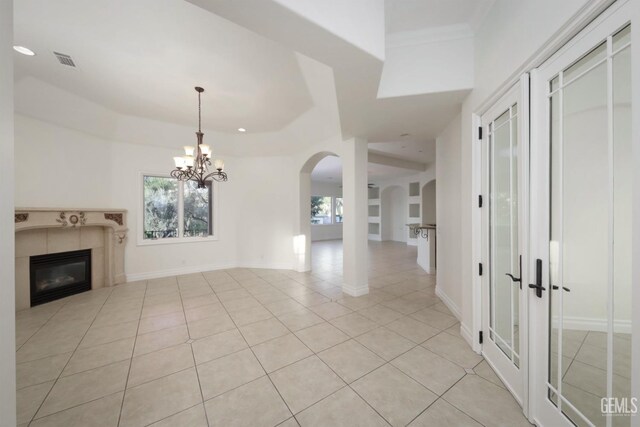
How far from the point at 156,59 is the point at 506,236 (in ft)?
13.6

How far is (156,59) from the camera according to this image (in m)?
2.63

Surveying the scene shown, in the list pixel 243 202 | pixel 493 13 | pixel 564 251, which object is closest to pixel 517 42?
pixel 493 13

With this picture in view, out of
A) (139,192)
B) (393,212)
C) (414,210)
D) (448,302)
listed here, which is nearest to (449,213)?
(448,302)

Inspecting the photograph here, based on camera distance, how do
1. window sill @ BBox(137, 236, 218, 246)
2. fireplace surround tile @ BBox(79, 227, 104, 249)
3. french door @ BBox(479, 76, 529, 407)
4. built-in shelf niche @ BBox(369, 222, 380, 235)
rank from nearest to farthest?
french door @ BBox(479, 76, 529, 407), fireplace surround tile @ BBox(79, 227, 104, 249), window sill @ BBox(137, 236, 218, 246), built-in shelf niche @ BBox(369, 222, 380, 235)

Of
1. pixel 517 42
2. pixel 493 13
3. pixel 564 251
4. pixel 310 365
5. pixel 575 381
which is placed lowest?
pixel 310 365

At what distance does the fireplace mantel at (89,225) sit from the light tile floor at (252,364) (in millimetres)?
809

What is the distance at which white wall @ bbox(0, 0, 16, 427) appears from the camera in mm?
756

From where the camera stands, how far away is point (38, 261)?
3645 millimetres

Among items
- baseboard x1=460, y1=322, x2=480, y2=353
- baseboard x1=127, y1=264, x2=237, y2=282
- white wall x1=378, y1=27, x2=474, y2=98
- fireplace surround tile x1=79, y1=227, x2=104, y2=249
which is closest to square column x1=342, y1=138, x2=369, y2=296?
white wall x1=378, y1=27, x2=474, y2=98

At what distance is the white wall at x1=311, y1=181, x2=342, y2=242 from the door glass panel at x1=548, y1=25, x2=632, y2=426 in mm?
10164

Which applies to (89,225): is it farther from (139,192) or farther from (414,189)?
(414,189)

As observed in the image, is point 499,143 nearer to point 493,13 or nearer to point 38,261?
point 493,13

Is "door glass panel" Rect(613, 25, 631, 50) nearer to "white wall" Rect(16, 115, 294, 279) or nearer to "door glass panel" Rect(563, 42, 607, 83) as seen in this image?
"door glass panel" Rect(563, 42, 607, 83)

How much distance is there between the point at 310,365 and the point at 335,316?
1.04 metres
